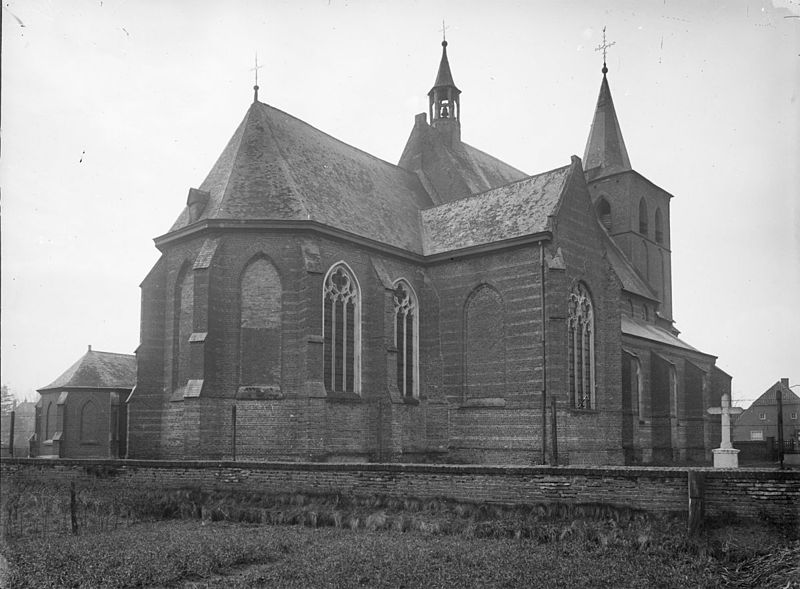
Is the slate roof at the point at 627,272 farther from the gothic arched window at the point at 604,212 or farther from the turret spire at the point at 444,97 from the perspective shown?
the turret spire at the point at 444,97

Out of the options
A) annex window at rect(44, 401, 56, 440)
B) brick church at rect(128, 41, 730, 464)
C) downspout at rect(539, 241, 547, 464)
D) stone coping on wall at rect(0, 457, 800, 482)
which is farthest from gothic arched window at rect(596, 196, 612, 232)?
annex window at rect(44, 401, 56, 440)

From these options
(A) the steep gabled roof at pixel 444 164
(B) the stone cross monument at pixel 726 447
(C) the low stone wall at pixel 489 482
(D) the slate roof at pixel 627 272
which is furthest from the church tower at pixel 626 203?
(C) the low stone wall at pixel 489 482

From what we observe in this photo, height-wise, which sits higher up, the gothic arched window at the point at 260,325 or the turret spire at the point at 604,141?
the turret spire at the point at 604,141

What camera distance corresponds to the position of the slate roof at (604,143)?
43094mm

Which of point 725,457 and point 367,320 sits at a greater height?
point 367,320

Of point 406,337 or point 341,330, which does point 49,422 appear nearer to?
point 341,330

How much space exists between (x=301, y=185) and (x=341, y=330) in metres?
5.32

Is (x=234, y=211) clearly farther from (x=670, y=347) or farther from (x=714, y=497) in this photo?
(x=670, y=347)

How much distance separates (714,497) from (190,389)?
51.1ft

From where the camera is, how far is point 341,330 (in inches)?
1013

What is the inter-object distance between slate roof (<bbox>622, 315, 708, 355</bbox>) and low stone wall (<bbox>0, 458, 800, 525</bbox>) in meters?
20.2

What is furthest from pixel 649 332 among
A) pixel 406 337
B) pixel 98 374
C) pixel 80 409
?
pixel 80 409

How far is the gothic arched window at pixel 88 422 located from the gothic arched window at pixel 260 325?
2030 centimetres

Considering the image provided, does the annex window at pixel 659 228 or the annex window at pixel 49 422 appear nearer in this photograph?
the annex window at pixel 49 422
